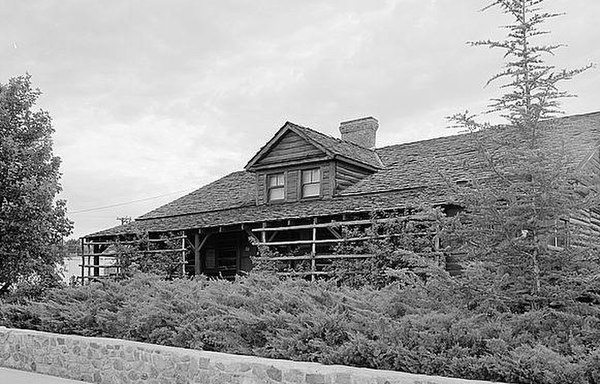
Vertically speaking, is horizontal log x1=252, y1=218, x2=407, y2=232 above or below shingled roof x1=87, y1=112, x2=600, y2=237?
below

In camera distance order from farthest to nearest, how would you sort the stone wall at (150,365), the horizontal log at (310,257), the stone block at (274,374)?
1. the horizontal log at (310,257)
2. the stone block at (274,374)
3. the stone wall at (150,365)

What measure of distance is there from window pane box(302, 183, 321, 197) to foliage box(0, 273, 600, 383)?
32.4 feet

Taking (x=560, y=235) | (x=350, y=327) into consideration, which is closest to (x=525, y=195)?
(x=560, y=235)

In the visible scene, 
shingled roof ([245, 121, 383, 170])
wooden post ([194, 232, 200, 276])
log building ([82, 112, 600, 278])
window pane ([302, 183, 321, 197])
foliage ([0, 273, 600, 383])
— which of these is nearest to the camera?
foliage ([0, 273, 600, 383])

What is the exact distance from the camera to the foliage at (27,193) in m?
17.4

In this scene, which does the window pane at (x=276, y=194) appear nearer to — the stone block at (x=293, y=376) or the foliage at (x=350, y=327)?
the foliage at (x=350, y=327)

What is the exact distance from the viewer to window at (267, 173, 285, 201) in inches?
899

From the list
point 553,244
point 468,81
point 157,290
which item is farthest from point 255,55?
point 553,244

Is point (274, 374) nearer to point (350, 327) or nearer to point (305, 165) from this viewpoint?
point (350, 327)

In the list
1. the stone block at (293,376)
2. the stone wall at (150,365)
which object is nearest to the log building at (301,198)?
the stone wall at (150,365)

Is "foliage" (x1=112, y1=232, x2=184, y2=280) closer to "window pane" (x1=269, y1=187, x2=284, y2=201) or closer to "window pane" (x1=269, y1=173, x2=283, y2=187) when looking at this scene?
"window pane" (x1=269, y1=187, x2=284, y2=201)

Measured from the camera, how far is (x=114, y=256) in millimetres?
22422

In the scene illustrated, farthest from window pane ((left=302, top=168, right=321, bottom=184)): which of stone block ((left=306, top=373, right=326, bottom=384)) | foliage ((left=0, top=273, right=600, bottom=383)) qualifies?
stone block ((left=306, top=373, right=326, bottom=384))

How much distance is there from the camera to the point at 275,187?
23.0m
